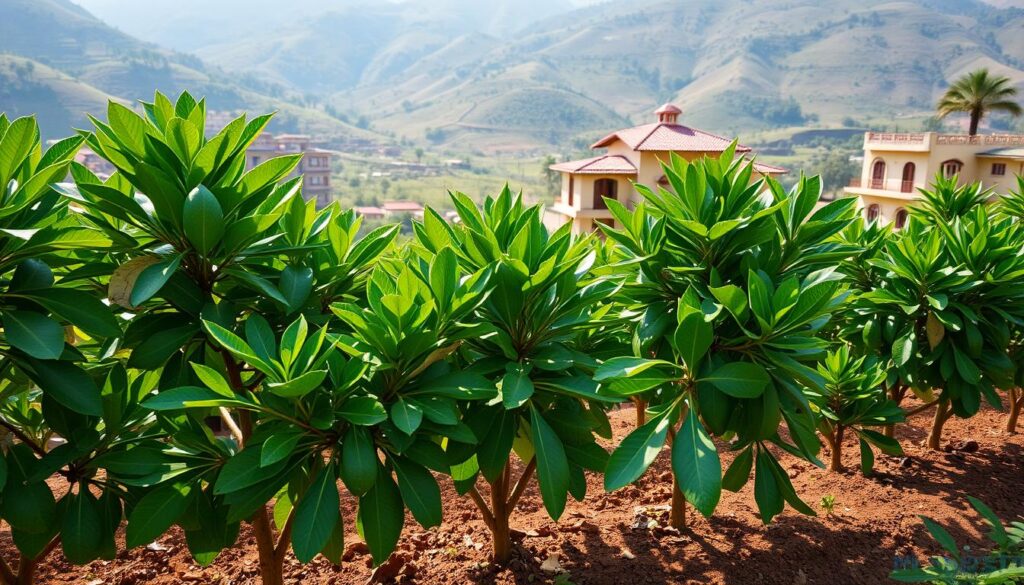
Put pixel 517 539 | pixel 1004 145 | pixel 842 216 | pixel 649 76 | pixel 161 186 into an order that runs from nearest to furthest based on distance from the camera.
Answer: pixel 161 186, pixel 842 216, pixel 517 539, pixel 1004 145, pixel 649 76

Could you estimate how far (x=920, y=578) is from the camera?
6.69 ft

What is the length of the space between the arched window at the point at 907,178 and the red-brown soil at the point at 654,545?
28394 mm

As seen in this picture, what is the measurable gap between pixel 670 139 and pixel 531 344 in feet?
82.0

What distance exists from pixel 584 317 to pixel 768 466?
3.19 feet

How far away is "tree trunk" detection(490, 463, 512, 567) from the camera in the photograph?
108 inches

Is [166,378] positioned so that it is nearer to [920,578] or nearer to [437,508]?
[437,508]

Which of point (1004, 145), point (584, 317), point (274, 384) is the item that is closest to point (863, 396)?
point (584, 317)

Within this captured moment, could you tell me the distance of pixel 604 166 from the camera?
25812mm

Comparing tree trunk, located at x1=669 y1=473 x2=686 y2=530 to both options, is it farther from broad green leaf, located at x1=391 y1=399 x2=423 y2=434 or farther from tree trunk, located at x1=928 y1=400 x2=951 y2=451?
tree trunk, located at x1=928 y1=400 x2=951 y2=451

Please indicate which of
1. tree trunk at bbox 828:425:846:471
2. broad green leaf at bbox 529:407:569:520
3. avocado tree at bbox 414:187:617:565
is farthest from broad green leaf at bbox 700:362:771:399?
tree trunk at bbox 828:425:846:471

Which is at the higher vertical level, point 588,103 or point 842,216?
point 588,103

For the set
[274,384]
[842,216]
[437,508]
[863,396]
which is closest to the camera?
[274,384]

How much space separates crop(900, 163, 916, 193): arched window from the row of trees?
30305 millimetres

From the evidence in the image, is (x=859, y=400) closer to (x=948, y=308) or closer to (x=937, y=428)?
(x=948, y=308)
